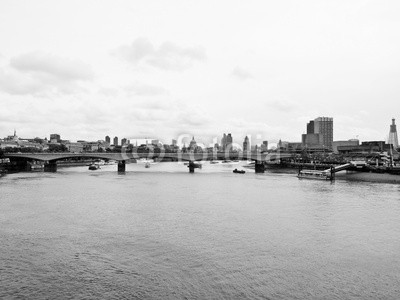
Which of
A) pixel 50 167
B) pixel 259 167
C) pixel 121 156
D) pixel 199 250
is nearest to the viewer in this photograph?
pixel 199 250

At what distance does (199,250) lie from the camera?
72.2 ft

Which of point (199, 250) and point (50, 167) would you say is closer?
point (199, 250)

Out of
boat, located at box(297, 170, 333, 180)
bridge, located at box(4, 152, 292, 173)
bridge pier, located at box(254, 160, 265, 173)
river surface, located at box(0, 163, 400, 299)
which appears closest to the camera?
river surface, located at box(0, 163, 400, 299)

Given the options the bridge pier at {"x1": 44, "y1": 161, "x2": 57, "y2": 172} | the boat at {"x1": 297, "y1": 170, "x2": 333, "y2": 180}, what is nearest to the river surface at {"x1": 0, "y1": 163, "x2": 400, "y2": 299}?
the boat at {"x1": 297, "y1": 170, "x2": 333, "y2": 180}

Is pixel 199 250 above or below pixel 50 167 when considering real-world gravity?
below

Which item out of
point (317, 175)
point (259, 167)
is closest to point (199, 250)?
point (317, 175)

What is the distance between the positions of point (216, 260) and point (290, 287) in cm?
459

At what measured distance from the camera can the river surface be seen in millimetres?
16594

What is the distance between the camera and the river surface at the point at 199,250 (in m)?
16.6

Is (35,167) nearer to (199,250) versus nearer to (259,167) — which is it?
(259,167)

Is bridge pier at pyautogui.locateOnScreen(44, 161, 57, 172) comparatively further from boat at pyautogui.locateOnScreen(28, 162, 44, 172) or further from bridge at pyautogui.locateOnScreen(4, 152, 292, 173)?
boat at pyautogui.locateOnScreen(28, 162, 44, 172)

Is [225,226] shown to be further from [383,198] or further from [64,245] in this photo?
[383,198]

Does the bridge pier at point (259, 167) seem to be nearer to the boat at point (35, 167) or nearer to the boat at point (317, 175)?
the boat at point (317, 175)

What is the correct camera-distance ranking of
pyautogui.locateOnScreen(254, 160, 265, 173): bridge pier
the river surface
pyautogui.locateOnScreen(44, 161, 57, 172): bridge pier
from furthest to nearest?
pyautogui.locateOnScreen(254, 160, 265, 173): bridge pier
pyautogui.locateOnScreen(44, 161, 57, 172): bridge pier
the river surface
